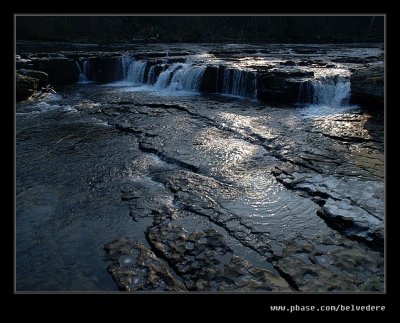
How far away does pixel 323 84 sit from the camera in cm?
1383

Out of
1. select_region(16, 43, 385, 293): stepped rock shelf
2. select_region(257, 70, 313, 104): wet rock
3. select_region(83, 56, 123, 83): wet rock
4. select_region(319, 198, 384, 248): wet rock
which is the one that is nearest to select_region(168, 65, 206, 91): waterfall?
select_region(257, 70, 313, 104): wet rock

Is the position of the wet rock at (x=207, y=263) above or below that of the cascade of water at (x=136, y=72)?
below

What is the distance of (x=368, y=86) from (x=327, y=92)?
188 cm

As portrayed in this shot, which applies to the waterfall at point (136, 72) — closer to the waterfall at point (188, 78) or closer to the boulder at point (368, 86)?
the waterfall at point (188, 78)

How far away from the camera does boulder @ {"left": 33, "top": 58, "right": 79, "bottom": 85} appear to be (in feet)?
61.4

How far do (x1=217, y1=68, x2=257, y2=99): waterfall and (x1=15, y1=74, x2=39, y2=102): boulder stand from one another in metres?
8.11

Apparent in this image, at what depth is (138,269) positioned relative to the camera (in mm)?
4484

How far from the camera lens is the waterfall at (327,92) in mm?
13195

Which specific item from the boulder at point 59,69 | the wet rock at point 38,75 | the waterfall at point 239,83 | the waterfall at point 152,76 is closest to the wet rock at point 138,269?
the waterfall at point 239,83

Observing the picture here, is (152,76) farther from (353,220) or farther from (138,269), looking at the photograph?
(138,269)

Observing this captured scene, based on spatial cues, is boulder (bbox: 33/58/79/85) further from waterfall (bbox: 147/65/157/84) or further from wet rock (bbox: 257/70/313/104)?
wet rock (bbox: 257/70/313/104)

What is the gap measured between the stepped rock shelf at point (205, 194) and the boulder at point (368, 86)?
5 cm

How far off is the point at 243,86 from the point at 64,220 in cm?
1147

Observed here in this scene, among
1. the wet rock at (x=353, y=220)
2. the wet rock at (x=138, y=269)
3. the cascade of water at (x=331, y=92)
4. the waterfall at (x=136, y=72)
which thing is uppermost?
the waterfall at (x=136, y=72)
